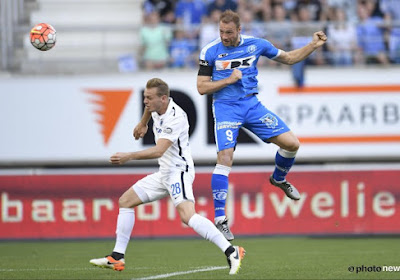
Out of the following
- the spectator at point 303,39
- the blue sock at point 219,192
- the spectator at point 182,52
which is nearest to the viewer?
the blue sock at point 219,192

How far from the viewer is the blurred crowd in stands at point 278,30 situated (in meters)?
17.6

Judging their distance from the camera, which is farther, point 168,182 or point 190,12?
point 190,12

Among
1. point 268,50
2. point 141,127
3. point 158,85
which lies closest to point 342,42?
point 268,50

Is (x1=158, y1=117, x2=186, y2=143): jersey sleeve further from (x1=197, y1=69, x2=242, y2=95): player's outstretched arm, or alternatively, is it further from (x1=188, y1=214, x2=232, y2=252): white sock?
(x1=197, y1=69, x2=242, y2=95): player's outstretched arm

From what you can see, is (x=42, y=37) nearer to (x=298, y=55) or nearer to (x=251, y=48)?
(x=251, y=48)

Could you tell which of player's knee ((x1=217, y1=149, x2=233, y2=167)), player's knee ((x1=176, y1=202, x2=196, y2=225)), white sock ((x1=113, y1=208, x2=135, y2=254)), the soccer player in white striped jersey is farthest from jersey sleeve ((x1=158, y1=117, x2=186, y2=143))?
player's knee ((x1=217, y1=149, x2=233, y2=167))

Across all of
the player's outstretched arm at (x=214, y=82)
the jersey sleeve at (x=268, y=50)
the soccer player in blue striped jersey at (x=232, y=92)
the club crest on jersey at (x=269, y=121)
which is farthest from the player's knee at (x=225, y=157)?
the jersey sleeve at (x=268, y=50)

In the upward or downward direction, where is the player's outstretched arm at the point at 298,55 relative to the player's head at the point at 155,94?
upward

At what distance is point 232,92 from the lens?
10.7 m

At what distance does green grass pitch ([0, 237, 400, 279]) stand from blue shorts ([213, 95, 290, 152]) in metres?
1.61

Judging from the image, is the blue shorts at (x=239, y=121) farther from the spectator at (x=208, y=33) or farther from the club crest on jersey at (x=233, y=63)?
the spectator at (x=208, y=33)

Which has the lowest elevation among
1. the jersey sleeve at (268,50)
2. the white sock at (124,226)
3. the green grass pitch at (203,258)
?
the green grass pitch at (203,258)

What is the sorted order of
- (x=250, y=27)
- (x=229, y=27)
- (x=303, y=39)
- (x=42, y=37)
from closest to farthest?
(x=229, y=27) < (x=42, y=37) < (x=250, y=27) < (x=303, y=39)

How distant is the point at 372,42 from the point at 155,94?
31.2 feet
